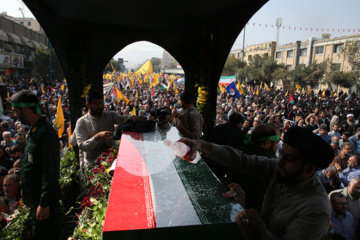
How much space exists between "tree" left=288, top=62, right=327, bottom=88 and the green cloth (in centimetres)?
3861

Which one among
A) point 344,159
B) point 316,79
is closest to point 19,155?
→ point 344,159

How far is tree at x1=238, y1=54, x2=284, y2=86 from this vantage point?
1763 inches

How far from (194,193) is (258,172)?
0.58 m

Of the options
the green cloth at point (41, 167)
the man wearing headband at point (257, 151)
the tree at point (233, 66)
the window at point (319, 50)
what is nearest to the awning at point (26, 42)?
the tree at point (233, 66)

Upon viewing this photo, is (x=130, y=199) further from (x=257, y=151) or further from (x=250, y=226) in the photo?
(x=257, y=151)

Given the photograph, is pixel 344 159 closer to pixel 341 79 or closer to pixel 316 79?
pixel 341 79

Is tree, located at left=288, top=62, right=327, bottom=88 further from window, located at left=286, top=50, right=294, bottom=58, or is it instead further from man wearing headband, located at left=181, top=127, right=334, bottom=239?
man wearing headband, located at left=181, top=127, right=334, bottom=239

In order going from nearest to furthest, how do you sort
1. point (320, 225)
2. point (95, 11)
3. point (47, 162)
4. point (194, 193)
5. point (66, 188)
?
point (320, 225), point (194, 193), point (47, 162), point (66, 188), point (95, 11)

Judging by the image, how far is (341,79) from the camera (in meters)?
30.9

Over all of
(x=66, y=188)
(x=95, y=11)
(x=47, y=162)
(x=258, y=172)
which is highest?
(x=95, y=11)

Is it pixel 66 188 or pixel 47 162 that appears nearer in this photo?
pixel 47 162

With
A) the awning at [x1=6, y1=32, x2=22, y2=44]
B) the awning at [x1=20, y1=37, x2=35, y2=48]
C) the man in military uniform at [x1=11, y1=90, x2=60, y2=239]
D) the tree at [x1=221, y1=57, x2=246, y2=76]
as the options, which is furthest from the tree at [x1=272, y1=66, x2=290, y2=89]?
the awning at [x1=20, y1=37, x2=35, y2=48]

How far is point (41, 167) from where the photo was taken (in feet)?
9.17

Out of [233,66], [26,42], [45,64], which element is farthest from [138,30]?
[233,66]
